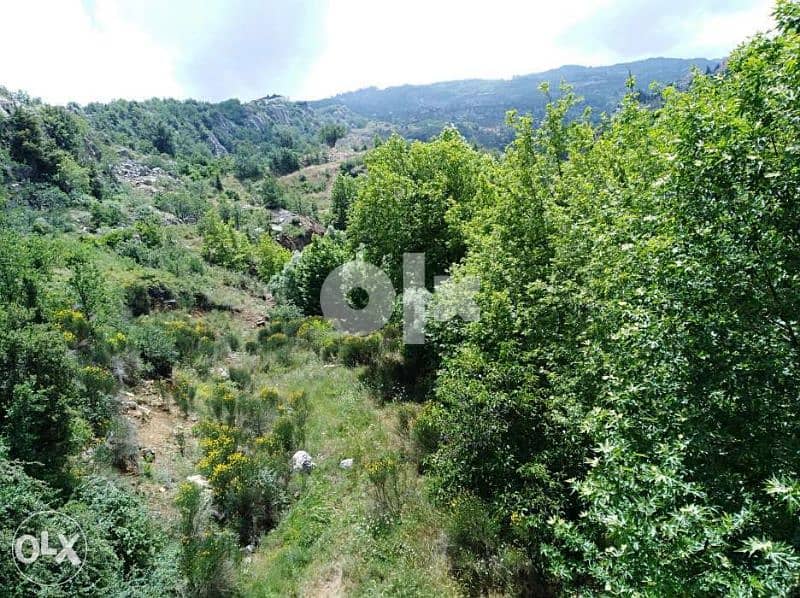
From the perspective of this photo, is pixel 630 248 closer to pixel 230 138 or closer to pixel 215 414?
pixel 215 414

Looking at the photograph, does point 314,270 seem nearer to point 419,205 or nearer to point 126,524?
point 419,205

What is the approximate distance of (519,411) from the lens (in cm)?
678

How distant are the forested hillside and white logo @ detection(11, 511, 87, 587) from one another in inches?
1.3

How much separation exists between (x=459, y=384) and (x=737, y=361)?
13.6 ft

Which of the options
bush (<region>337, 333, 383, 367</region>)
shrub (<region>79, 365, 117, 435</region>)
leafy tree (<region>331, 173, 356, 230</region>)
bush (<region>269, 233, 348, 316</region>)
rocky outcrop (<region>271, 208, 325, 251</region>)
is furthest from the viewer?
rocky outcrop (<region>271, 208, 325, 251</region>)

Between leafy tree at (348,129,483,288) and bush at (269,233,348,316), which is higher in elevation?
leafy tree at (348,129,483,288)

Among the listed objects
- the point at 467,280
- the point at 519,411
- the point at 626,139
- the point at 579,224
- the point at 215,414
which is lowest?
the point at 215,414

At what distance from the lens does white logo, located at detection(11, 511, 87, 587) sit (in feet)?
14.9

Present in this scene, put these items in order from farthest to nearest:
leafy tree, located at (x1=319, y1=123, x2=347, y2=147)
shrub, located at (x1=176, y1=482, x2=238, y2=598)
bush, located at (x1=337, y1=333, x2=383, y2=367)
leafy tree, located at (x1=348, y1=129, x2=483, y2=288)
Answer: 1. leafy tree, located at (x1=319, y1=123, x2=347, y2=147)
2. bush, located at (x1=337, y1=333, x2=383, y2=367)
3. leafy tree, located at (x1=348, y1=129, x2=483, y2=288)
4. shrub, located at (x1=176, y1=482, x2=238, y2=598)

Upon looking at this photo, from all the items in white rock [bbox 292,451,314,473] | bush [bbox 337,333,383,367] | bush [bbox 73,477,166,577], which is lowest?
bush [bbox 337,333,383,367]

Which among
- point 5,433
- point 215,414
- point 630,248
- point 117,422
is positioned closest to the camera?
point 630,248

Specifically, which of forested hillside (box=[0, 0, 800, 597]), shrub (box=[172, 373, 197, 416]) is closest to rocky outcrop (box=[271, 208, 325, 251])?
forested hillside (box=[0, 0, 800, 597])

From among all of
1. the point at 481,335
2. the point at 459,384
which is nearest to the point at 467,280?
the point at 481,335

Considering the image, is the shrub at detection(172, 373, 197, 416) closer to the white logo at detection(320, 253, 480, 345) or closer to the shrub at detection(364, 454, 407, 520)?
the shrub at detection(364, 454, 407, 520)
